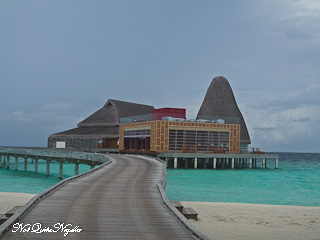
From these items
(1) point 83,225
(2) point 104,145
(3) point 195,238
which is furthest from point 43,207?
(2) point 104,145

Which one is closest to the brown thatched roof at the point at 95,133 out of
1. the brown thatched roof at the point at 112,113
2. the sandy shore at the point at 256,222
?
the brown thatched roof at the point at 112,113

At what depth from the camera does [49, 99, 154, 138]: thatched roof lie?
108062 mm

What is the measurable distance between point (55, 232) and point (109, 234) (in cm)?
155

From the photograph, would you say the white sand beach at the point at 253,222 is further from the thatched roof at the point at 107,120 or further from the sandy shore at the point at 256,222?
the thatched roof at the point at 107,120

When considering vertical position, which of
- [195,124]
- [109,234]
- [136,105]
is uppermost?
[136,105]

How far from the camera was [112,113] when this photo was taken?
123 metres

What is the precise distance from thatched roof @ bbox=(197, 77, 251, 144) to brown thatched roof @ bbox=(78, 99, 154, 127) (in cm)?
4670

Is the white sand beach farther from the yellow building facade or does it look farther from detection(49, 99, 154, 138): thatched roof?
detection(49, 99, 154, 138): thatched roof

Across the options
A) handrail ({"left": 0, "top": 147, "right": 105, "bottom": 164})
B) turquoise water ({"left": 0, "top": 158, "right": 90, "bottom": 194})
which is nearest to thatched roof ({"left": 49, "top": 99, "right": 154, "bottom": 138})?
handrail ({"left": 0, "top": 147, "right": 105, "bottom": 164})

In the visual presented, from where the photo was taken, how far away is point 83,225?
36.9ft

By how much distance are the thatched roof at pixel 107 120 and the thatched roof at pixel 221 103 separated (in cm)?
4292

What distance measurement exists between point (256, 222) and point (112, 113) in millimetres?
106690

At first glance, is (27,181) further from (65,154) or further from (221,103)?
(221,103)

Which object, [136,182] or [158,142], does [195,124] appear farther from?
[136,182]
